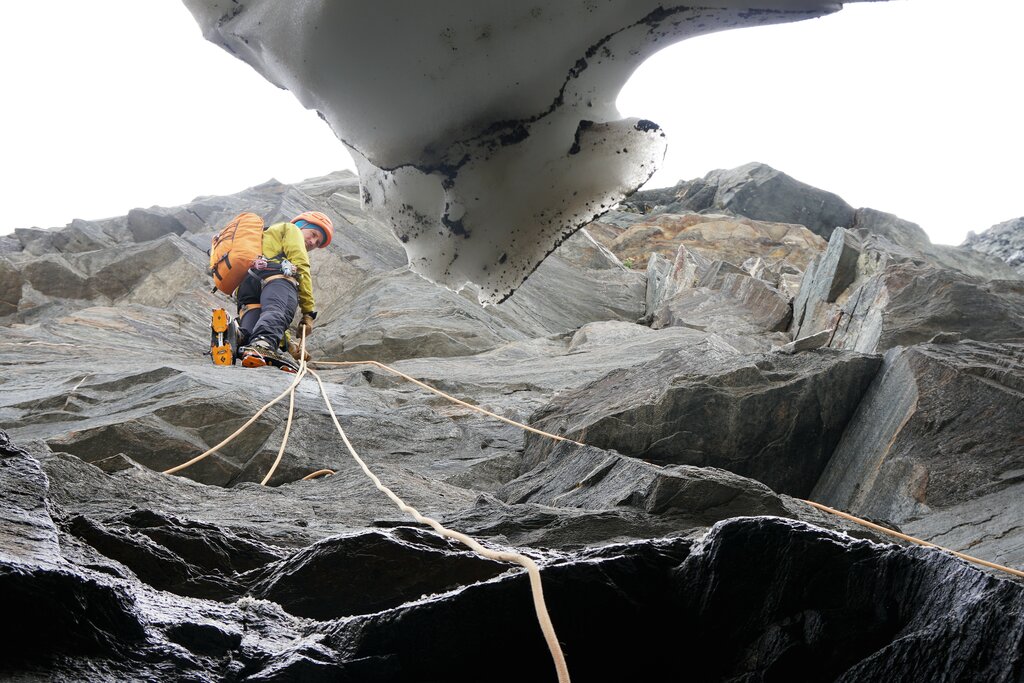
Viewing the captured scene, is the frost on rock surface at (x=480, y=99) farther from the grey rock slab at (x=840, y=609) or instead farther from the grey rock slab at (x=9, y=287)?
the grey rock slab at (x=9, y=287)

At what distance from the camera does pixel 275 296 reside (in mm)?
10125

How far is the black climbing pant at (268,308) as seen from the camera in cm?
988

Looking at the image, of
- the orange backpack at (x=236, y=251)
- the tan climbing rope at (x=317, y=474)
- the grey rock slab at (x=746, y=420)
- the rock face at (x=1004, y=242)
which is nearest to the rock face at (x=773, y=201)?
the rock face at (x=1004, y=242)

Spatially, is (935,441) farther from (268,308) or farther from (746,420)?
(268,308)

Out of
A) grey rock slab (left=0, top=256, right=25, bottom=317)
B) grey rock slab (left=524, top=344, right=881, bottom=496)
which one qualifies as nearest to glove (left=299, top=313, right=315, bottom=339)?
grey rock slab (left=524, top=344, right=881, bottom=496)

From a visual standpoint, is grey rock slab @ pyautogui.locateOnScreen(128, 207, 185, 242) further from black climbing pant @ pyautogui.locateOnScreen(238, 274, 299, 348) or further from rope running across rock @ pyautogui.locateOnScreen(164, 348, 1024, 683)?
rope running across rock @ pyautogui.locateOnScreen(164, 348, 1024, 683)

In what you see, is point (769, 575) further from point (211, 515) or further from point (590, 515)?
point (211, 515)

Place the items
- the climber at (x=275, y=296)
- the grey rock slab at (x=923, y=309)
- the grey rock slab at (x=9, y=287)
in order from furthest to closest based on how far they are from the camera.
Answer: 1. the grey rock slab at (x=9, y=287)
2. the climber at (x=275, y=296)
3. the grey rock slab at (x=923, y=309)

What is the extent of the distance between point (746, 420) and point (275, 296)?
5802 mm

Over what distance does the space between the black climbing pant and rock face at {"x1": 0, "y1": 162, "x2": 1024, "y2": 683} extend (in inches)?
34.6

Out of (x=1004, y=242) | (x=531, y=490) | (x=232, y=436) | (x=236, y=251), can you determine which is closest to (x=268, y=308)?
(x=236, y=251)

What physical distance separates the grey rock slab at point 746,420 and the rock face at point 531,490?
0.02m

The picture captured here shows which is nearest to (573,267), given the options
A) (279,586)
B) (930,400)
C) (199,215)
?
(199,215)

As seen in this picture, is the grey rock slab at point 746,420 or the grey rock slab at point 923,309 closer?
the grey rock slab at point 746,420
